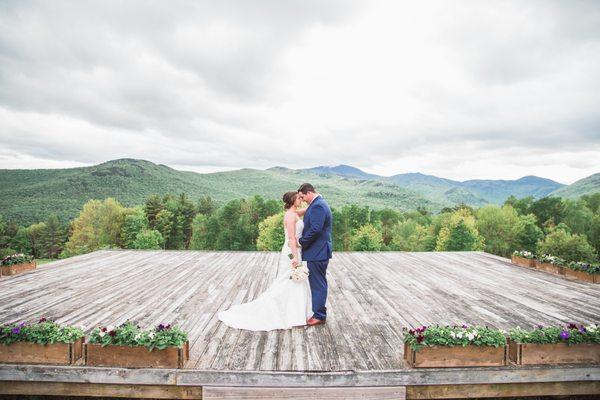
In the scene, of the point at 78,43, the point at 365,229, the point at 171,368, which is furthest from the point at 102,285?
the point at 365,229

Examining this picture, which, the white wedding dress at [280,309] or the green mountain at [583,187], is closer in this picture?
the white wedding dress at [280,309]

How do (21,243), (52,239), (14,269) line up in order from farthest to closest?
Answer: (52,239)
(21,243)
(14,269)

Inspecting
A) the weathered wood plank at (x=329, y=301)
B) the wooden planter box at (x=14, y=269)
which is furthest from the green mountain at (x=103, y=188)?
the weathered wood plank at (x=329, y=301)

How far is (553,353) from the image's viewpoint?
295 cm

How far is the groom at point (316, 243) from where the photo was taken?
3650 millimetres

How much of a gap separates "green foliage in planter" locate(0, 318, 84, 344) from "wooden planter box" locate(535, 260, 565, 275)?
8.96 metres

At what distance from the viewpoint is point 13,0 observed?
9.57 meters

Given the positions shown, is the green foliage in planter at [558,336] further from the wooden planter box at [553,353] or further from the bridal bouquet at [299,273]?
the bridal bouquet at [299,273]

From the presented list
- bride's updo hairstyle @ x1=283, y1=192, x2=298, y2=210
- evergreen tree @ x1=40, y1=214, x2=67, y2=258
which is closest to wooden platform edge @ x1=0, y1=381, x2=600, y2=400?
bride's updo hairstyle @ x1=283, y1=192, x2=298, y2=210

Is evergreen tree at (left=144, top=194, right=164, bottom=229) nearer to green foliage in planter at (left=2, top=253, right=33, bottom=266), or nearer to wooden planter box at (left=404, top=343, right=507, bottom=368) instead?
green foliage in planter at (left=2, top=253, right=33, bottom=266)

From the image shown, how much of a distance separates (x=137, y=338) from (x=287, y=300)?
1.76 metres

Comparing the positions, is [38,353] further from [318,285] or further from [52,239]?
[52,239]

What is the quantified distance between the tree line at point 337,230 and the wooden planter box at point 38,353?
22380 millimetres

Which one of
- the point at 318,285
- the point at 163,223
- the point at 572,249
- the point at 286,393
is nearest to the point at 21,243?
the point at 163,223
